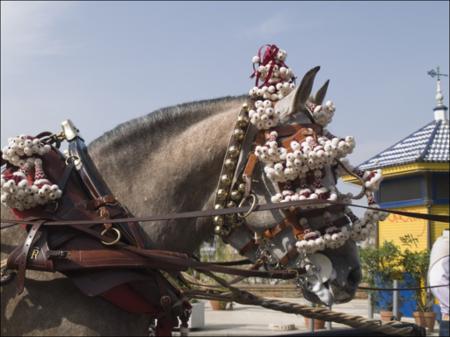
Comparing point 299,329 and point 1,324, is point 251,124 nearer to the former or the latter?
point 1,324

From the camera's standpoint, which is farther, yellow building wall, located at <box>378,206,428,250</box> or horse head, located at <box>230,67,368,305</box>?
yellow building wall, located at <box>378,206,428,250</box>

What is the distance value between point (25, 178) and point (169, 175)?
638 mm

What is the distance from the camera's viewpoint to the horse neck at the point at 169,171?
8.98ft

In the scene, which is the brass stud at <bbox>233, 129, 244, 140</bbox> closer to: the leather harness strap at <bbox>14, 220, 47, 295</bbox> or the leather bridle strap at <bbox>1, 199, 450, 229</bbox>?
the leather bridle strap at <bbox>1, 199, 450, 229</bbox>

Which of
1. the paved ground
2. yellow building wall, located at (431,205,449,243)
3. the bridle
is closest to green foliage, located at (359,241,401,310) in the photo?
yellow building wall, located at (431,205,449,243)

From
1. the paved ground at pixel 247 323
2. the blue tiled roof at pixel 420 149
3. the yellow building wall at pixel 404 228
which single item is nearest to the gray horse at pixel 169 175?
the paved ground at pixel 247 323

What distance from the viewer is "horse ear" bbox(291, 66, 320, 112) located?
270cm

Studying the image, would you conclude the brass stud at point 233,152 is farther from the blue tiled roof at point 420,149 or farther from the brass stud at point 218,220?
the blue tiled roof at point 420,149

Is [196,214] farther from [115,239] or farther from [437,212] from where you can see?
[437,212]

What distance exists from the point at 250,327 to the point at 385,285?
2830 mm

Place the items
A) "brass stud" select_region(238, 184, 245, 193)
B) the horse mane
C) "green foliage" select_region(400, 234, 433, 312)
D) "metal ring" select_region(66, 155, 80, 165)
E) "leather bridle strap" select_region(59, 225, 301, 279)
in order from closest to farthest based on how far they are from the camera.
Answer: "leather bridle strap" select_region(59, 225, 301, 279), "metal ring" select_region(66, 155, 80, 165), "brass stud" select_region(238, 184, 245, 193), the horse mane, "green foliage" select_region(400, 234, 433, 312)

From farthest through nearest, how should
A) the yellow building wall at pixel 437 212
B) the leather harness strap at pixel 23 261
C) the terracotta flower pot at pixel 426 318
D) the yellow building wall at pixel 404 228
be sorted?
the yellow building wall at pixel 404 228 → the yellow building wall at pixel 437 212 → the terracotta flower pot at pixel 426 318 → the leather harness strap at pixel 23 261

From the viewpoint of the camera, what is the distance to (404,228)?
13.4m

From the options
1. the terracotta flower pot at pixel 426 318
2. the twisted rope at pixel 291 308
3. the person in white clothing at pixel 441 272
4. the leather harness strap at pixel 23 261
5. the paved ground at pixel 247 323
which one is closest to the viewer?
the leather harness strap at pixel 23 261
